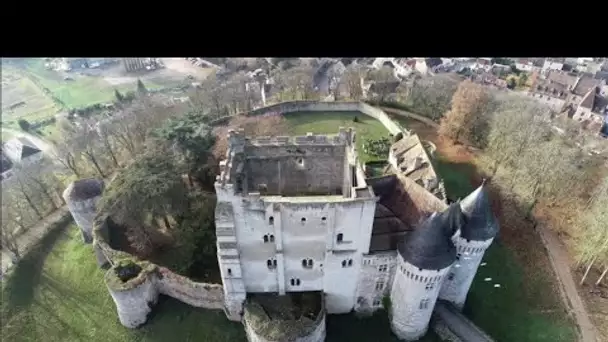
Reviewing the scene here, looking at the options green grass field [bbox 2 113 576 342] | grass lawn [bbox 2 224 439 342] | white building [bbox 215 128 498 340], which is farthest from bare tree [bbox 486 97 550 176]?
grass lawn [bbox 2 224 439 342]

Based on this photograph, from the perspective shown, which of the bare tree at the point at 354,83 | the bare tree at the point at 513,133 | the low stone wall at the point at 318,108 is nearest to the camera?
the bare tree at the point at 513,133

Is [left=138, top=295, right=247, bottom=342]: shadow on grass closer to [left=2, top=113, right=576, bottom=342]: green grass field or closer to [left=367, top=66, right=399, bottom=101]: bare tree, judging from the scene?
[left=2, top=113, right=576, bottom=342]: green grass field

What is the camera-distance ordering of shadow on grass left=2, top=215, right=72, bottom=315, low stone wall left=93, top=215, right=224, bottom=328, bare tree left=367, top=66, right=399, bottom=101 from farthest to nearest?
bare tree left=367, top=66, right=399, bottom=101 < shadow on grass left=2, top=215, right=72, bottom=315 < low stone wall left=93, top=215, right=224, bottom=328

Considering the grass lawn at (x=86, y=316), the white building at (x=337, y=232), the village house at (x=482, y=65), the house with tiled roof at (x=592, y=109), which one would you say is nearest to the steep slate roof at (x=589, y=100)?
the house with tiled roof at (x=592, y=109)

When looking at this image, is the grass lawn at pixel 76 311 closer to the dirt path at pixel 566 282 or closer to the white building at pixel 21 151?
the white building at pixel 21 151

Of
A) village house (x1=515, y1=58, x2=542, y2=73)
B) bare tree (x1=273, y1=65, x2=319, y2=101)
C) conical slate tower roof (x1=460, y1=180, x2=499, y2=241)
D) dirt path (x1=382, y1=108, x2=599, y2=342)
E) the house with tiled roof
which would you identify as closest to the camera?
conical slate tower roof (x1=460, y1=180, x2=499, y2=241)

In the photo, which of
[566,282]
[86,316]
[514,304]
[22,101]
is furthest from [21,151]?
[566,282]

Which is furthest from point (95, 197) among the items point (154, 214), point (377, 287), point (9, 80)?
point (9, 80)
